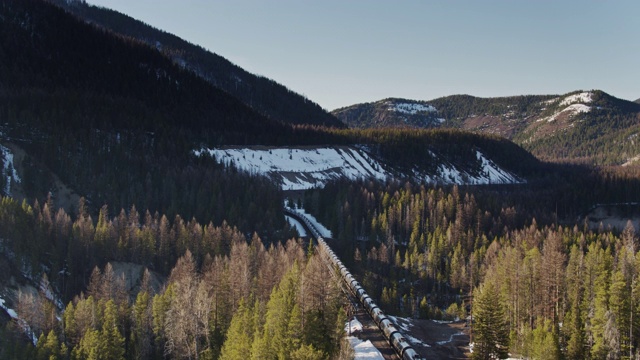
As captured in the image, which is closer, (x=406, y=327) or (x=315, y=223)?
(x=406, y=327)

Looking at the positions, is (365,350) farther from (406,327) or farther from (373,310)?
(406,327)

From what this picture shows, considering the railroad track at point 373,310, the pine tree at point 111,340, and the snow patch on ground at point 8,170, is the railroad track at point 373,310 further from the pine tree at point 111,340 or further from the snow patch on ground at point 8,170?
the snow patch on ground at point 8,170

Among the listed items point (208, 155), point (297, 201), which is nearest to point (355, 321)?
point (297, 201)

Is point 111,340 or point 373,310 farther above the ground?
point 373,310

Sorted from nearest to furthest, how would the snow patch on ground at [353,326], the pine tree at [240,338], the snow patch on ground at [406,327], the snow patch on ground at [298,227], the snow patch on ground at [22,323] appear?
the pine tree at [240,338], the snow patch on ground at [353,326], the snow patch on ground at [406,327], the snow patch on ground at [22,323], the snow patch on ground at [298,227]

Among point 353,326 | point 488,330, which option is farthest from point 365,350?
point 488,330

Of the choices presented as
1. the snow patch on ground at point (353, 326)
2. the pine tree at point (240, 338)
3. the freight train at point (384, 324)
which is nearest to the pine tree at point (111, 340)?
the pine tree at point (240, 338)
